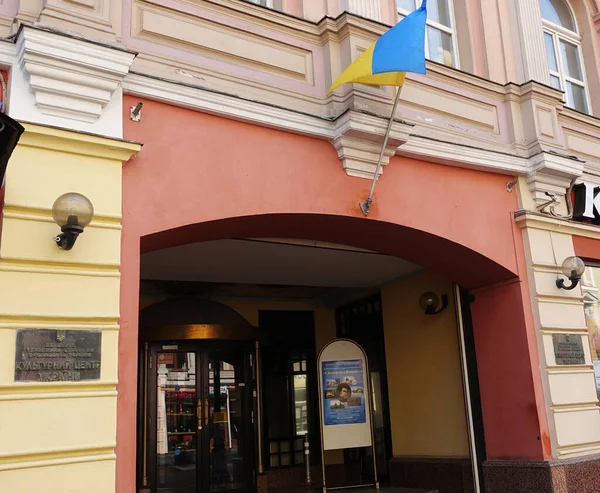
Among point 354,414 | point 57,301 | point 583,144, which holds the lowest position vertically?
point 354,414

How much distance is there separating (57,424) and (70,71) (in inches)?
94.2

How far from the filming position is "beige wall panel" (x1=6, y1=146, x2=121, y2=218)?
436 cm

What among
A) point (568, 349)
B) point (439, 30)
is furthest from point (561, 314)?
point (439, 30)

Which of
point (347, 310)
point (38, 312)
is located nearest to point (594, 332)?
point (347, 310)

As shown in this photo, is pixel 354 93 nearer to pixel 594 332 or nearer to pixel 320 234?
pixel 320 234

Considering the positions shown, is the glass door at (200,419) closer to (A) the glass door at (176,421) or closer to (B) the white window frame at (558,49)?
(A) the glass door at (176,421)

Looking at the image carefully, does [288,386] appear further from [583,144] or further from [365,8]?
[365,8]

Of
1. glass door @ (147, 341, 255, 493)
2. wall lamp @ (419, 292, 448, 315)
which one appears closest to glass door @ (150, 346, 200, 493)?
glass door @ (147, 341, 255, 493)

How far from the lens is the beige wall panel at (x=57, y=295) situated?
4172 millimetres

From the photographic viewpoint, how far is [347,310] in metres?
11.0

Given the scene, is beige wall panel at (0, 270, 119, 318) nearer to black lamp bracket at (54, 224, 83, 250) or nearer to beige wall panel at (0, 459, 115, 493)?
black lamp bracket at (54, 224, 83, 250)

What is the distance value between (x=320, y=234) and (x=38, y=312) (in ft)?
9.34

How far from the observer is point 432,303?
28.4 feet

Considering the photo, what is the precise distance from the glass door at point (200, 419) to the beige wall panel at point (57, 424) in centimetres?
514
